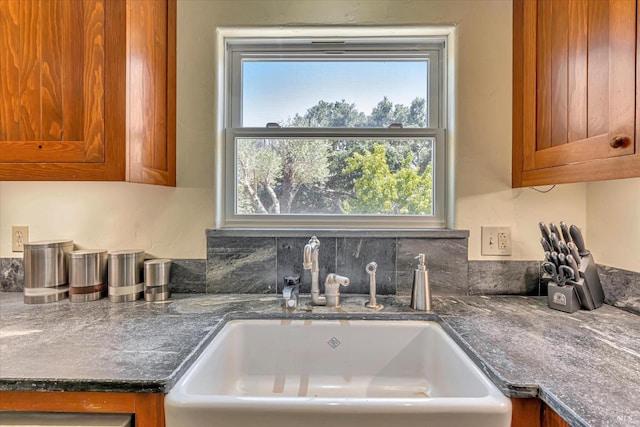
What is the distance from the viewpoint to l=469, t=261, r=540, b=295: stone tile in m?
1.30

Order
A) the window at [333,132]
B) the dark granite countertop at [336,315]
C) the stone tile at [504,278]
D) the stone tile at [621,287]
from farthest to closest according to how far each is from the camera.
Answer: the window at [333,132] → the stone tile at [504,278] → the stone tile at [621,287] → the dark granite countertop at [336,315]

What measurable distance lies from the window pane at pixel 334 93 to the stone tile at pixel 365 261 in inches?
21.3

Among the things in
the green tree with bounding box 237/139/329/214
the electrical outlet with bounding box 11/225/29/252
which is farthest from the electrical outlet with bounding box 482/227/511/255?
the electrical outlet with bounding box 11/225/29/252

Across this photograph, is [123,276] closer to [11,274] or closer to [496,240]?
[11,274]

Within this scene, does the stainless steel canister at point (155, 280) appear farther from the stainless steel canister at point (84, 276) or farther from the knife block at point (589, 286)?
the knife block at point (589, 286)

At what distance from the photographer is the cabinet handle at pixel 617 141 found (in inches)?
31.7

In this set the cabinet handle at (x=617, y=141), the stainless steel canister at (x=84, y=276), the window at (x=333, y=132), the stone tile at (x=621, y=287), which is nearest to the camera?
the cabinet handle at (x=617, y=141)

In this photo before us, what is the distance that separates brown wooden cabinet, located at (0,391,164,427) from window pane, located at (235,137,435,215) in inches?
34.9

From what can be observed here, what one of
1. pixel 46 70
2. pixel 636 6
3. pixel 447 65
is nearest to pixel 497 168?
pixel 447 65

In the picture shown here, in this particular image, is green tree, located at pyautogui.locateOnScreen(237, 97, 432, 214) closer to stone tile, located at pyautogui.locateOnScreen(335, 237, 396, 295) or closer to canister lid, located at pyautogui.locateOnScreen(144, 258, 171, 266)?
stone tile, located at pyautogui.locateOnScreen(335, 237, 396, 295)

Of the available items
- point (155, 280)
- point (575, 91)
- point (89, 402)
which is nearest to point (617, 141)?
point (575, 91)

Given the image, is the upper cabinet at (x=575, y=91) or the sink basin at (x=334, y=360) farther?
the sink basin at (x=334, y=360)

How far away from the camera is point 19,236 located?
1362mm

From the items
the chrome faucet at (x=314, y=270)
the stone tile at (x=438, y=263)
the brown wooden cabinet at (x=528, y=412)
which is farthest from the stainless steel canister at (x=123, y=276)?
the brown wooden cabinet at (x=528, y=412)
